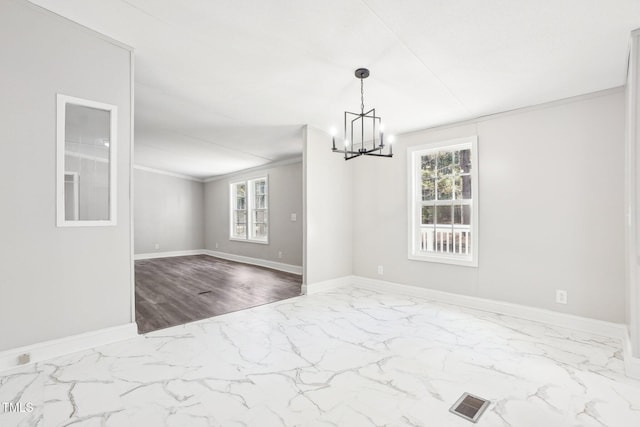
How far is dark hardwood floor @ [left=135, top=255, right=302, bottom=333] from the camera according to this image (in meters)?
3.49

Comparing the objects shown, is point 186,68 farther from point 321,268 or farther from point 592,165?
point 592,165

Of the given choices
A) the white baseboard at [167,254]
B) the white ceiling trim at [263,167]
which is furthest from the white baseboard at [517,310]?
the white baseboard at [167,254]

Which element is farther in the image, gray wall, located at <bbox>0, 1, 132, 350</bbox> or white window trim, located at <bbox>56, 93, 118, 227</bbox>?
white window trim, located at <bbox>56, 93, 118, 227</bbox>

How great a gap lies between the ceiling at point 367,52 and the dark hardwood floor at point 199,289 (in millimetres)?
2577

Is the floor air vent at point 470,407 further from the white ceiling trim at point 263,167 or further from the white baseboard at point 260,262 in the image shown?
the white ceiling trim at point 263,167

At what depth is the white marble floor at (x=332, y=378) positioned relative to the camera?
169cm

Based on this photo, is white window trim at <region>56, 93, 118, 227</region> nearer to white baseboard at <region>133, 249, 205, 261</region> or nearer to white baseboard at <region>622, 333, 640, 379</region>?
white baseboard at <region>622, 333, 640, 379</region>

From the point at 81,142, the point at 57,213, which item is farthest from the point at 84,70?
the point at 57,213

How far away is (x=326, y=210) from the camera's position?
473cm

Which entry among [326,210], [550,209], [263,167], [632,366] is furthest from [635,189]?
[263,167]

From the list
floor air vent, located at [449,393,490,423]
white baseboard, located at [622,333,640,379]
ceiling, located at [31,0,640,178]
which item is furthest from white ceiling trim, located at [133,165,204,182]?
white baseboard, located at [622,333,640,379]

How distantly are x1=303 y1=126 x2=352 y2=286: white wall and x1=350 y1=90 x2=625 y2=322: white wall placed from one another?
1337mm

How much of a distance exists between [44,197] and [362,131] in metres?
2.58

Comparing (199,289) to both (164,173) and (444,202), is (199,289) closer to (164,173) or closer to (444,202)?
(444,202)
